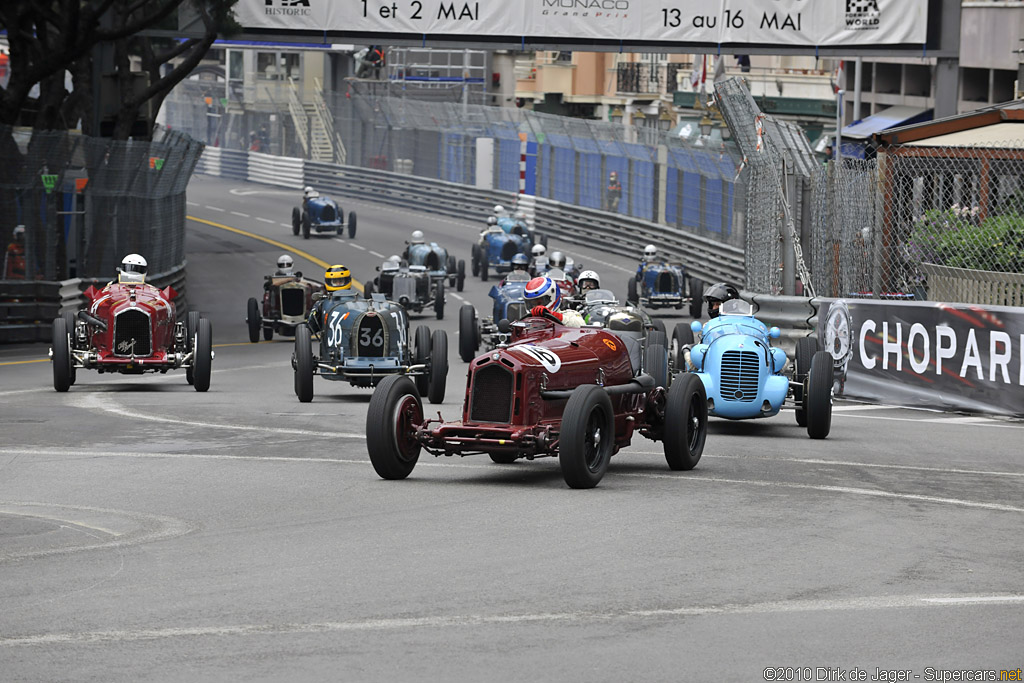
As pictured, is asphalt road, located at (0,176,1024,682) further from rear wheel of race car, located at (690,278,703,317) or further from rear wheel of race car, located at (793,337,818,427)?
rear wheel of race car, located at (690,278,703,317)

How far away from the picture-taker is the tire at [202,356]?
19.8 metres

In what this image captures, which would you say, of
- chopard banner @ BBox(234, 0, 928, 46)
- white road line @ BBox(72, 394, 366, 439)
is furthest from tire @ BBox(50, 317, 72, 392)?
chopard banner @ BBox(234, 0, 928, 46)

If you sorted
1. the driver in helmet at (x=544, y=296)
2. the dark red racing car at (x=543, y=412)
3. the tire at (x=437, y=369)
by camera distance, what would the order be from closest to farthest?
the dark red racing car at (x=543, y=412) < the driver in helmet at (x=544, y=296) < the tire at (x=437, y=369)

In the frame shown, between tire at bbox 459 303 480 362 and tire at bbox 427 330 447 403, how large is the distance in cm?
503

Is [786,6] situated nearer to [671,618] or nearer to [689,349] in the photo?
[689,349]

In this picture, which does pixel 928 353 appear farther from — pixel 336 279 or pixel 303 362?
pixel 336 279

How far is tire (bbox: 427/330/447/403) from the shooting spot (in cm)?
1923

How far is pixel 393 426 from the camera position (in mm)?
11672

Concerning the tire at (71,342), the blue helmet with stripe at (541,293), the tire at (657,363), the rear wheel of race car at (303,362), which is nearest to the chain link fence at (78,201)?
the tire at (71,342)

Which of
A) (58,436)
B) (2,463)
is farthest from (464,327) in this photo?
(2,463)

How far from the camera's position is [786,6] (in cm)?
3322

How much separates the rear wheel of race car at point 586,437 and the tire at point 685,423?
0.81m

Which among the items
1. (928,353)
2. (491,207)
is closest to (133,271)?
(928,353)

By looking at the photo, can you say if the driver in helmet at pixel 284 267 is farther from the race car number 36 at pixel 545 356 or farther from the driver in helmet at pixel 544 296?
the race car number 36 at pixel 545 356
